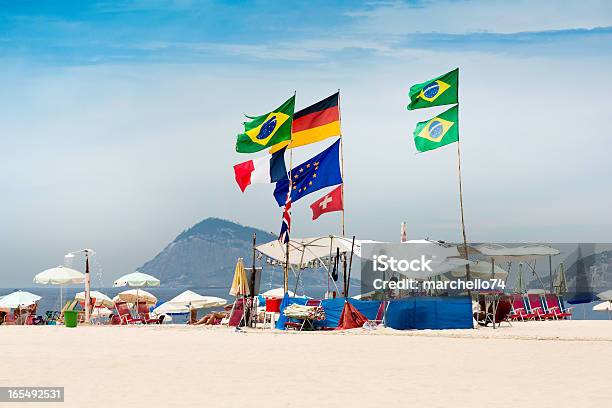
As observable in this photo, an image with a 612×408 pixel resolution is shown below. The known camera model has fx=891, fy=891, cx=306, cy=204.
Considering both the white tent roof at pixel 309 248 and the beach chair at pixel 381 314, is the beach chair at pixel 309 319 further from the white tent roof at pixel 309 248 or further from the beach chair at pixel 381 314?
the white tent roof at pixel 309 248

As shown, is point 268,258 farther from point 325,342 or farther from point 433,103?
point 325,342

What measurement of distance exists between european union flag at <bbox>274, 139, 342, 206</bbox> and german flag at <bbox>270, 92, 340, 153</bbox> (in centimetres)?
52

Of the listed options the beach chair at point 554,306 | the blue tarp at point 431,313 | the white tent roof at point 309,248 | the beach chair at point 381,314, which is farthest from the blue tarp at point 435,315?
the beach chair at point 554,306

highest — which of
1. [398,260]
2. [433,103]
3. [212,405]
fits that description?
[433,103]

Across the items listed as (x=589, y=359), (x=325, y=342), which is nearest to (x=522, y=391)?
(x=589, y=359)

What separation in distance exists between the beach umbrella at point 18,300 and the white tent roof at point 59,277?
1.95m

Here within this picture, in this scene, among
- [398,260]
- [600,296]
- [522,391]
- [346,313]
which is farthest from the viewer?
[600,296]

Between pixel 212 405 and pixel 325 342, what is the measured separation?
786 cm

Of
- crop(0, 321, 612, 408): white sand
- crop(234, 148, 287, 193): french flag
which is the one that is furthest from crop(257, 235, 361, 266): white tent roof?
crop(0, 321, 612, 408): white sand

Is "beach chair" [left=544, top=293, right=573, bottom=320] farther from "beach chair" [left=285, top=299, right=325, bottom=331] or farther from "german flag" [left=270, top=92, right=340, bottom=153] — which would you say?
"beach chair" [left=285, top=299, right=325, bottom=331]

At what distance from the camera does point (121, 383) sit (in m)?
10.2

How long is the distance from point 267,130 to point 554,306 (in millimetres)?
9811

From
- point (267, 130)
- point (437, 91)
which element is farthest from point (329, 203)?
point (437, 91)

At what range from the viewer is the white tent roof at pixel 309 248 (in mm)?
22719
